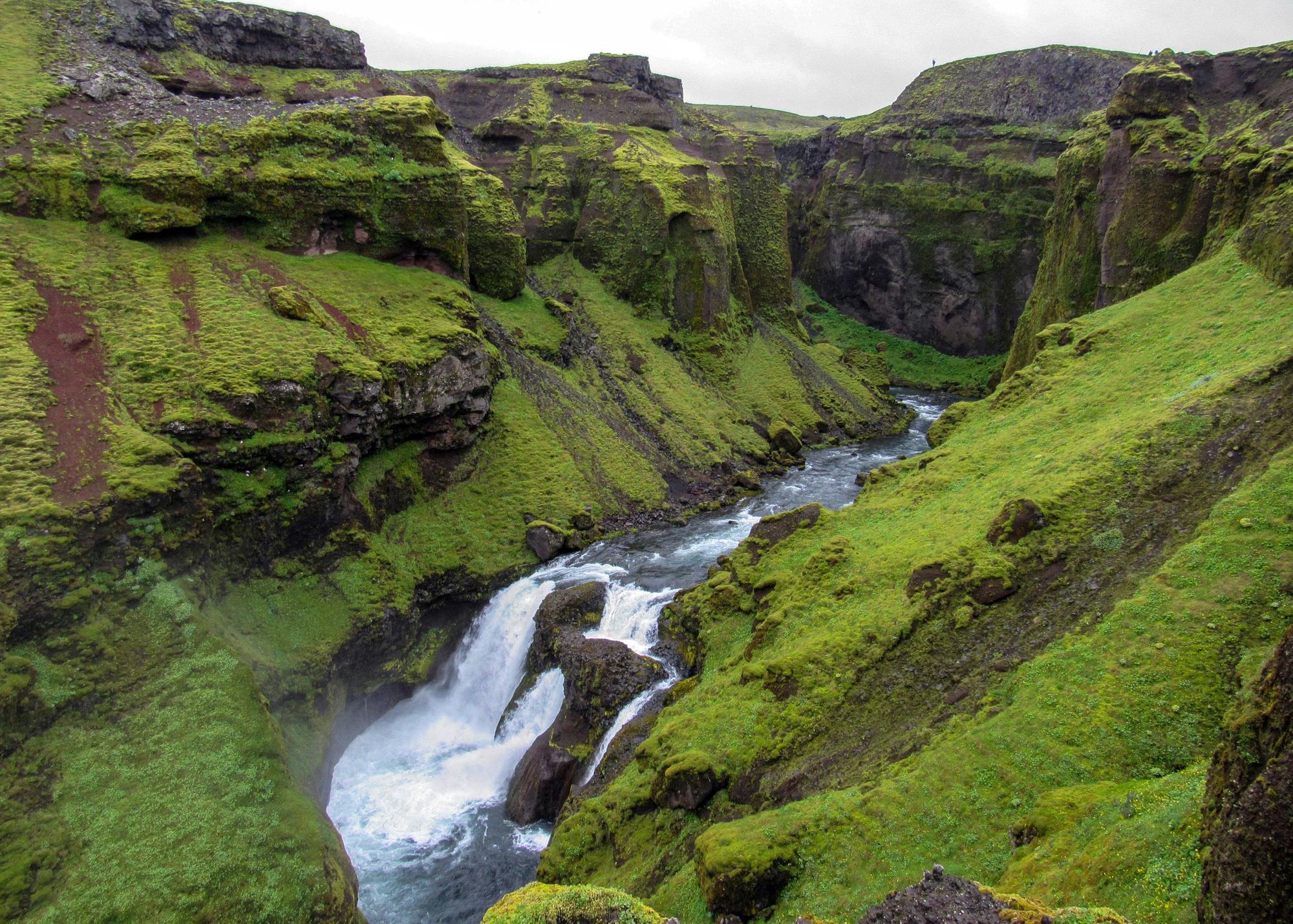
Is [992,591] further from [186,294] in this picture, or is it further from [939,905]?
[186,294]

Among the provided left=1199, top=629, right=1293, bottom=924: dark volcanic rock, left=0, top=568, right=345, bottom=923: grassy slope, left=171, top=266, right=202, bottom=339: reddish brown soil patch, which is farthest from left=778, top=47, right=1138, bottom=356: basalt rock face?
left=0, top=568, right=345, bottom=923: grassy slope

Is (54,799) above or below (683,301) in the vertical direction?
below

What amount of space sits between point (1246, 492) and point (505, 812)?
74.3 ft

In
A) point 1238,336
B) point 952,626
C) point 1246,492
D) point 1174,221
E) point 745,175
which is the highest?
point 745,175

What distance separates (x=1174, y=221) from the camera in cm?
3775

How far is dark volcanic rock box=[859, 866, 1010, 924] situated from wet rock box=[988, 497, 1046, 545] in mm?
12638

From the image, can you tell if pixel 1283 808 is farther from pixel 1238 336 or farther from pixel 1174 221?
pixel 1174 221

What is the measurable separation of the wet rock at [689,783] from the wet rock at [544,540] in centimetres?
2009

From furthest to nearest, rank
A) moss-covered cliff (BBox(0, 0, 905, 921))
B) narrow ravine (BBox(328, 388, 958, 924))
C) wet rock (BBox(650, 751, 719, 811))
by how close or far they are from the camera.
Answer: narrow ravine (BBox(328, 388, 958, 924)), moss-covered cliff (BBox(0, 0, 905, 921)), wet rock (BBox(650, 751, 719, 811))

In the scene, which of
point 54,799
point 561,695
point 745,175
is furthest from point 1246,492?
point 745,175

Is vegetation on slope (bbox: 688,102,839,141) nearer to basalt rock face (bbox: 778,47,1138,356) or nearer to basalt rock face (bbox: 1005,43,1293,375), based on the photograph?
basalt rock face (bbox: 778,47,1138,356)

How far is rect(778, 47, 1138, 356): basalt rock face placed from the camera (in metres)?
78.3

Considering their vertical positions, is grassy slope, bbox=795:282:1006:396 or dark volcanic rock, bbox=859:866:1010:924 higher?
grassy slope, bbox=795:282:1006:396

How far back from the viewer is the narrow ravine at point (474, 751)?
22.1 metres
